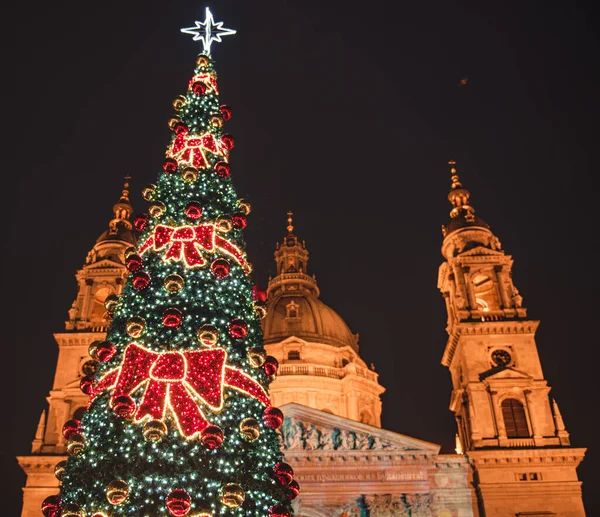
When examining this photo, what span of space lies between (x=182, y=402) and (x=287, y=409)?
19.5 metres

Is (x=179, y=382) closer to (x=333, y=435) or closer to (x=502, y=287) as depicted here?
(x=333, y=435)

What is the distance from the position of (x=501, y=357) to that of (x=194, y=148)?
861 inches

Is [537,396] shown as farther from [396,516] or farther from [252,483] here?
[252,483]

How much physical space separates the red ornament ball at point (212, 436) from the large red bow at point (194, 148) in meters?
5.93

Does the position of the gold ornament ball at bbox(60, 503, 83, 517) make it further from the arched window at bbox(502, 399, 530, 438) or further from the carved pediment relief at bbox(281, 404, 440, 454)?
the arched window at bbox(502, 399, 530, 438)

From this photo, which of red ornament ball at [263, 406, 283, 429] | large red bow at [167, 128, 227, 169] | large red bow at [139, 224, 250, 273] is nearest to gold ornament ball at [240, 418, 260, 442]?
red ornament ball at [263, 406, 283, 429]

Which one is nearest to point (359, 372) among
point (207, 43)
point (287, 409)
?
point (287, 409)

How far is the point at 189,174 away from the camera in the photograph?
1327 cm

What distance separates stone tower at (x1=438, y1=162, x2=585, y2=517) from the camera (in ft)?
91.5

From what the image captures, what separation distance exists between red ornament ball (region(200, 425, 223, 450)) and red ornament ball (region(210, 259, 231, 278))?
2895mm

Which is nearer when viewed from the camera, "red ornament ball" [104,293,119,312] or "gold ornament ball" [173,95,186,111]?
"red ornament ball" [104,293,119,312]

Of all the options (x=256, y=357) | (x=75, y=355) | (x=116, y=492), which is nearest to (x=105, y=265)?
(x=75, y=355)

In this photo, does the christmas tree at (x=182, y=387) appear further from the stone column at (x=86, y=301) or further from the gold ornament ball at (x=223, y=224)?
the stone column at (x=86, y=301)

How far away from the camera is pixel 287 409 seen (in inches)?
1168
